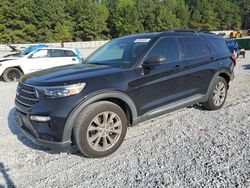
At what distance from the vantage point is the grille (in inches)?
147

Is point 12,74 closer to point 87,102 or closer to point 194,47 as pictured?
point 194,47

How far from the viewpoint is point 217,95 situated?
5.93 metres

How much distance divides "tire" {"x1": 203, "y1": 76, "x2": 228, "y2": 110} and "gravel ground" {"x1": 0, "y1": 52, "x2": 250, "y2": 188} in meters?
0.49

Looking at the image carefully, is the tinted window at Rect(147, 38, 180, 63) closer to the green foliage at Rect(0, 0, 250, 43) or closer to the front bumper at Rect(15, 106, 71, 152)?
the front bumper at Rect(15, 106, 71, 152)

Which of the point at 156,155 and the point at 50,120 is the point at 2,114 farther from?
the point at 156,155

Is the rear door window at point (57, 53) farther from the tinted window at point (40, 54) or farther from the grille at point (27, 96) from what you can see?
the grille at point (27, 96)

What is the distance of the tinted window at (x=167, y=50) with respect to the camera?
4618 millimetres

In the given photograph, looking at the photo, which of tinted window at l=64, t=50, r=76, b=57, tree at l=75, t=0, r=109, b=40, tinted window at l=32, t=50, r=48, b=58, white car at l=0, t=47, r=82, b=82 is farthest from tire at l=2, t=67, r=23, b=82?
tree at l=75, t=0, r=109, b=40

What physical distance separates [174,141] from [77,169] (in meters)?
1.66

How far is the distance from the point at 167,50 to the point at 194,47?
84 cm

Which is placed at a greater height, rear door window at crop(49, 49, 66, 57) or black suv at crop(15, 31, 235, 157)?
black suv at crop(15, 31, 235, 157)

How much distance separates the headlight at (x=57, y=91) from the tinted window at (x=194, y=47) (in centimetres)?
241

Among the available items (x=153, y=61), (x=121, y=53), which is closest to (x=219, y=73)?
(x=153, y=61)

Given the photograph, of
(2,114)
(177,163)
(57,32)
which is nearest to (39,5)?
(57,32)
